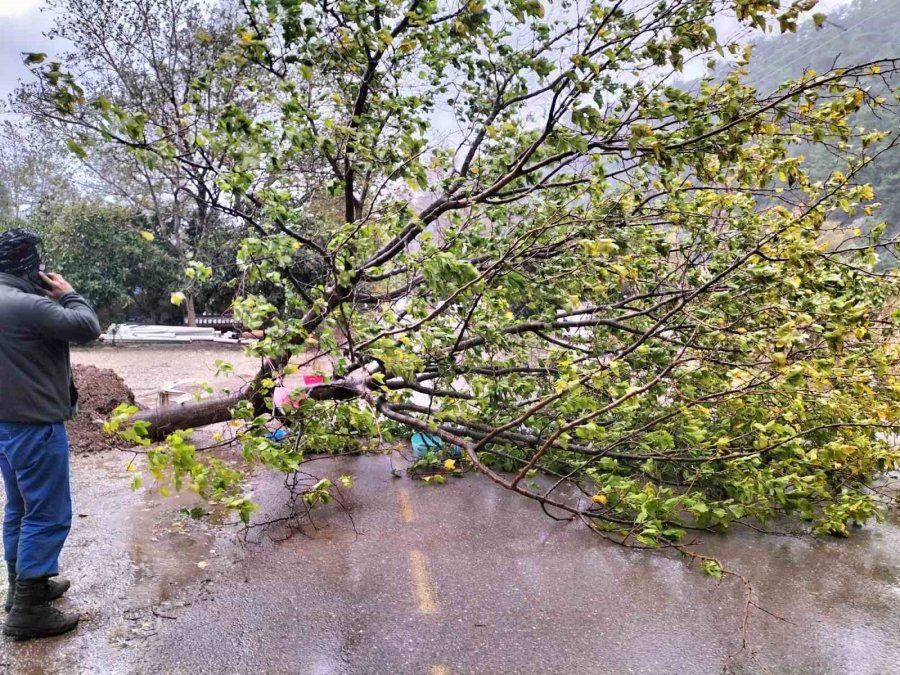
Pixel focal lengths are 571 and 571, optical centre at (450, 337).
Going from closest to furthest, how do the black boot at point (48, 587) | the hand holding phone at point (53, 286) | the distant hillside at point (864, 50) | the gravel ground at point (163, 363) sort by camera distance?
the black boot at point (48, 587) → the hand holding phone at point (53, 286) → the gravel ground at point (163, 363) → the distant hillside at point (864, 50)

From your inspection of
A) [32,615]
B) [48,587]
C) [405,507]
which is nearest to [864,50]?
[405,507]

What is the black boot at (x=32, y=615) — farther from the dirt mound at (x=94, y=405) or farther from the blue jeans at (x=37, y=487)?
the dirt mound at (x=94, y=405)

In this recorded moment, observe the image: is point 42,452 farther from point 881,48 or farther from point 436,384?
point 881,48

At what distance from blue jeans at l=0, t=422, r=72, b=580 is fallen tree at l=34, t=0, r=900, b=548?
0.62 metres

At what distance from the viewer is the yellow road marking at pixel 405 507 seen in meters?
4.28

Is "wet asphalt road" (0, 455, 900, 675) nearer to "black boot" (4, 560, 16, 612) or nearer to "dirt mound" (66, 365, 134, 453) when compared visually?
"black boot" (4, 560, 16, 612)

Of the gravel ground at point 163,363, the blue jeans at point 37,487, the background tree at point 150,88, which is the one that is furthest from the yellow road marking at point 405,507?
the background tree at point 150,88

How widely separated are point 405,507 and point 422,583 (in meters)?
1.16

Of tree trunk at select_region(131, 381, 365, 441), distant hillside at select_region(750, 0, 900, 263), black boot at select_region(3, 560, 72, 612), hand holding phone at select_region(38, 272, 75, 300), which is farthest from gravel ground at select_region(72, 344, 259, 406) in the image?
distant hillside at select_region(750, 0, 900, 263)

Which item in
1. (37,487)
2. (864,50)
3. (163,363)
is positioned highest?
(864,50)

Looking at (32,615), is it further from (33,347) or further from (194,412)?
(194,412)

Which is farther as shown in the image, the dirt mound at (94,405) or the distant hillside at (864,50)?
the distant hillside at (864,50)

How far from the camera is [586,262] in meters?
4.21

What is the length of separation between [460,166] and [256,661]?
4388 mm
